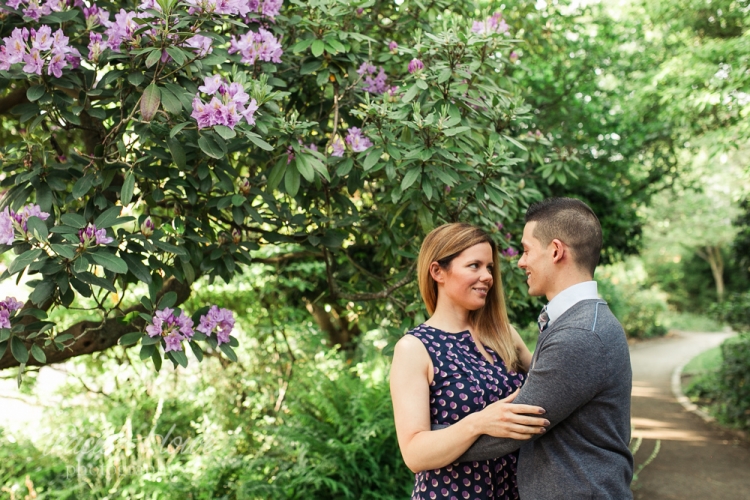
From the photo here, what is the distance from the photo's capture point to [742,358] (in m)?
8.85

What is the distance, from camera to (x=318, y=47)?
2.85m

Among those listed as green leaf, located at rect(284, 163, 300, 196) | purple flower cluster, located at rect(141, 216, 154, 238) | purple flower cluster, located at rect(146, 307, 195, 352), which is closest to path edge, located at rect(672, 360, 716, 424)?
green leaf, located at rect(284, 163, 300, 196)

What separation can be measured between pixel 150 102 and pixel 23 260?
2.25 ft

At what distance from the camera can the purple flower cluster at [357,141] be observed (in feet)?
9.24

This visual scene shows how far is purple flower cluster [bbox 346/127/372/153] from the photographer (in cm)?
282

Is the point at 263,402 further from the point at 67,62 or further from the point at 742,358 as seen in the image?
the point at 742,358

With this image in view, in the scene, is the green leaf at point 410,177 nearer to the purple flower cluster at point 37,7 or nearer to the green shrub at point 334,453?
the purple flower cluster at point 37,7

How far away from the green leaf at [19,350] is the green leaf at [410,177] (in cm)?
155

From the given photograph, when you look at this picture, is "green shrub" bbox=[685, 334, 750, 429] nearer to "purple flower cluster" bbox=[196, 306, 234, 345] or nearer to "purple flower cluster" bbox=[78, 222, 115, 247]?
"purple flower cluster" bbox=[196, 306, 234, 345]

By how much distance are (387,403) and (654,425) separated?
6110 mm

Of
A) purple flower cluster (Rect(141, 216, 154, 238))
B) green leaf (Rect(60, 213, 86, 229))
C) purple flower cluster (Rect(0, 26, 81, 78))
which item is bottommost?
purple flower cluster (Rect(141, 216, 154, 238))

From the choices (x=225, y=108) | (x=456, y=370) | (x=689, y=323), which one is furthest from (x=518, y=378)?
(x=689, y=323)

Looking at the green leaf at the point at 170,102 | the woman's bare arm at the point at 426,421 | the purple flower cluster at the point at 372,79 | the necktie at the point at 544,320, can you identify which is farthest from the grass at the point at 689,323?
the green leaf at the point at 170,102

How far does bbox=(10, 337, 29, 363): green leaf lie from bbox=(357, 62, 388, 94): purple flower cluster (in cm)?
188
